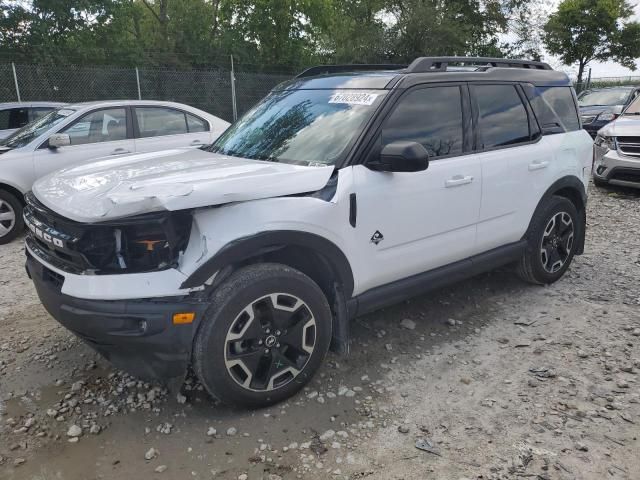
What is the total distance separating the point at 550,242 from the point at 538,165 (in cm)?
77

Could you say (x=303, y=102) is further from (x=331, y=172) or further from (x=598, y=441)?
(x=598, y=441)

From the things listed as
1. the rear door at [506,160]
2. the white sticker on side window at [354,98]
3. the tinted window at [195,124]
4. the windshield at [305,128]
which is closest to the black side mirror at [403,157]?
the windshield at [305,128]

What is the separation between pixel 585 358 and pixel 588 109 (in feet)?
41.9

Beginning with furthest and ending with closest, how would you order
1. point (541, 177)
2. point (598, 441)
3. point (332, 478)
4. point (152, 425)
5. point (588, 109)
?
1. point (588, 109)
2. point (541, 177)
3. point (152, 425)
4. point (598, 441)
5. point (332, 478)

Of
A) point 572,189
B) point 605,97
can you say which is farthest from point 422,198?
point 605,97

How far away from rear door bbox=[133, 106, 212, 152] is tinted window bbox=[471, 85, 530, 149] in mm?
4163

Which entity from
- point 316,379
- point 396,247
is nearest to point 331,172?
point 396,247

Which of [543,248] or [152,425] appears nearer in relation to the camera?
[152,425]

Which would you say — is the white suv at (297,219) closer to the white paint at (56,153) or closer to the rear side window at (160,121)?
the white paint at (56,153)

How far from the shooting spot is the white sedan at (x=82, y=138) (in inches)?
247

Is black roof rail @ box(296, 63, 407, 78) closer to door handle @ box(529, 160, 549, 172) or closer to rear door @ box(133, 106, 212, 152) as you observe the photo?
door handle @ box(529, 160, 549, 172)

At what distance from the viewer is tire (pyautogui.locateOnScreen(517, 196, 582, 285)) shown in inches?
173

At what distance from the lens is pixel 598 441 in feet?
8.78

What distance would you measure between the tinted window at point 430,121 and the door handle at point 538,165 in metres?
0.83
